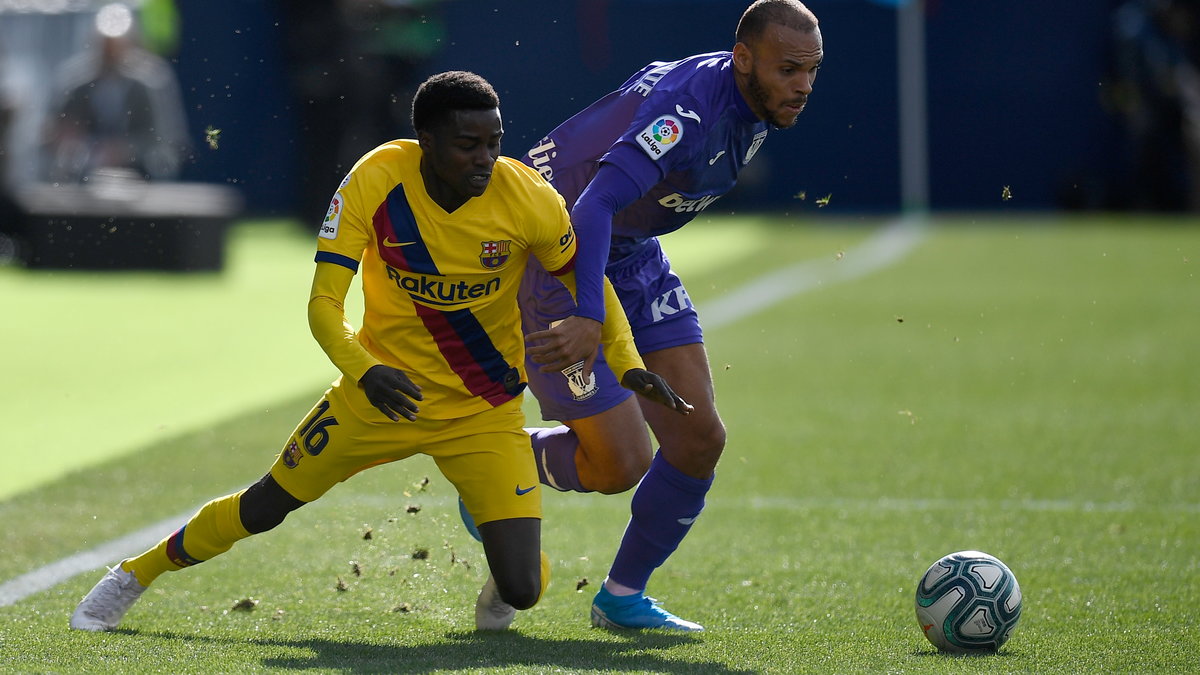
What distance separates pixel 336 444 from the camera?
485 centimetres

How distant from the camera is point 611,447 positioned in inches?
216

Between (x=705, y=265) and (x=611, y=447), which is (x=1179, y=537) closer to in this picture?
(x=611, y=447)

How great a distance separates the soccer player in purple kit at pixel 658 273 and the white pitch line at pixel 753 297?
5.69 feet

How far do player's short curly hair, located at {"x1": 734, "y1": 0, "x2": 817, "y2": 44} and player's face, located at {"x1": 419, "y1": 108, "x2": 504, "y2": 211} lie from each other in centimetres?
99

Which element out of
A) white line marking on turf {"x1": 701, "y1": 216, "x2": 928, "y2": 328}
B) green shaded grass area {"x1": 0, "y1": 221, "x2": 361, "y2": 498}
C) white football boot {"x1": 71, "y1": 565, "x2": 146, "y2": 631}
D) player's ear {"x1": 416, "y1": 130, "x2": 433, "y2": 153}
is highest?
player's ear {"x1": 416, "y1": 130, "x2": 433, "y2": 153}

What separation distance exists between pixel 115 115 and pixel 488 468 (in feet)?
47.3

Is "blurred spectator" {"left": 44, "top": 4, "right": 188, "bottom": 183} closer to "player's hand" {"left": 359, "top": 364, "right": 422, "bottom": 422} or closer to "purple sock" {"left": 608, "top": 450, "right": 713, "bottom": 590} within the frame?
"purple sock" {"left": 608, "top": 450, "right": 713, "bottom": 590}

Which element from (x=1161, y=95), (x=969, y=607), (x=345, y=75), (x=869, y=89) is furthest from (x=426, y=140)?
(x=869, y=89)

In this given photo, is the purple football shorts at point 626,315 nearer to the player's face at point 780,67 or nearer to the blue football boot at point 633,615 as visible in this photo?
the blue football boot at point 633,615

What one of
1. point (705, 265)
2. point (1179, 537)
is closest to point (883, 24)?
point (705, 265)

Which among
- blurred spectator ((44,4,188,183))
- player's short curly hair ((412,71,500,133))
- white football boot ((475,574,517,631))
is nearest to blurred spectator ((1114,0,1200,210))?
blurred spectator ((44,4,188,183))

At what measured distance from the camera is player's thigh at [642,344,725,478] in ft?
17.6

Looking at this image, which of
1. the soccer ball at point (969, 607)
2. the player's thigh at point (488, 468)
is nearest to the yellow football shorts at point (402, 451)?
the player's thigh at point (488, 468)

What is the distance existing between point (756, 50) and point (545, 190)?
0.83m
